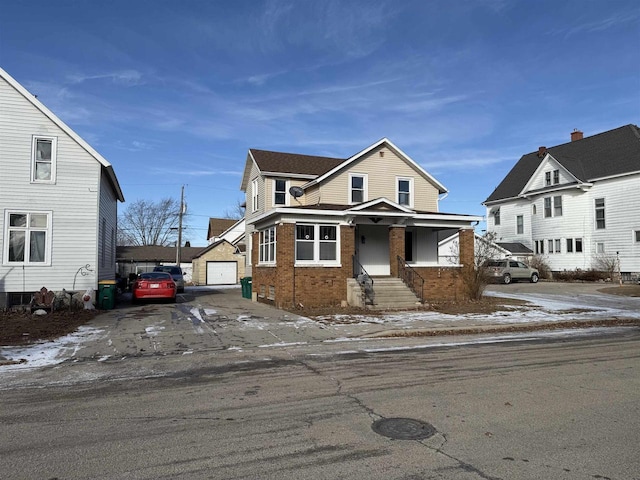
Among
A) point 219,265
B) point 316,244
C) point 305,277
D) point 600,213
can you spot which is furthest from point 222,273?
point 600,213

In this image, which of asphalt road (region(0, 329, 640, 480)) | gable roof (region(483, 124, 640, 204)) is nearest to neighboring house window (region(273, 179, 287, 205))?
asphalt road (region(0, 329, 640, 480))

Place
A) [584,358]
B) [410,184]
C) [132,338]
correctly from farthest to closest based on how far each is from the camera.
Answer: [410,184] < [132,338] < [584,358]

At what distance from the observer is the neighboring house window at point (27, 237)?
1693cm

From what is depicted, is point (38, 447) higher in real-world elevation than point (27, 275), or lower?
lower

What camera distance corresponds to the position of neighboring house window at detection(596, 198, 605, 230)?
34688mm

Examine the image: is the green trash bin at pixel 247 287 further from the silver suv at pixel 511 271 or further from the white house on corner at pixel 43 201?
the silver suv at pixel 511 271

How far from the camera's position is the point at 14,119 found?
56.5 ft

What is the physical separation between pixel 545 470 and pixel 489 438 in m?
0.80

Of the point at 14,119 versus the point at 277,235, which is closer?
the point at 14,119

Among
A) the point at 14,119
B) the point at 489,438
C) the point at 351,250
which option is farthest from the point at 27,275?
the point at 489,438

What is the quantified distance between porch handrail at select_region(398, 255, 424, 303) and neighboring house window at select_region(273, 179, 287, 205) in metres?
8.27

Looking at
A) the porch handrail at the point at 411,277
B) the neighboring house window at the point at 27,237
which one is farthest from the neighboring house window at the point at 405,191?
the neighboring house window at the point at 27,237

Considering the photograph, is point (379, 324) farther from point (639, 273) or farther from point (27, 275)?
point (639, 273)

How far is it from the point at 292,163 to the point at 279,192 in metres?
2.14
